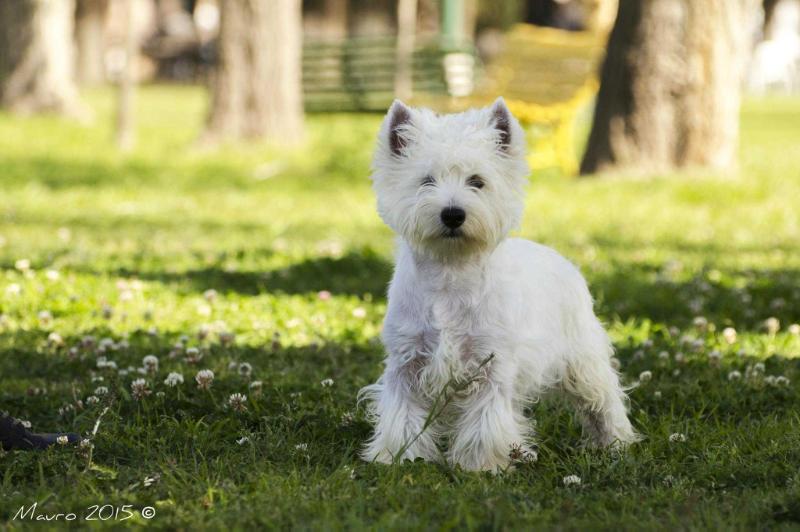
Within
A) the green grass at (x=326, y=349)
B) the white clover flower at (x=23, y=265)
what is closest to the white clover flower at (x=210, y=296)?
the green grass at (x=326, y=349)

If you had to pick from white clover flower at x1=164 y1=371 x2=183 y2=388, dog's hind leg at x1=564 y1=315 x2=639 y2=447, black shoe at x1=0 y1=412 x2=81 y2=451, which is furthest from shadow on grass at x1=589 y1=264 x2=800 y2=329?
black shoe at x1=0 y1=412 x2=81 y2=451

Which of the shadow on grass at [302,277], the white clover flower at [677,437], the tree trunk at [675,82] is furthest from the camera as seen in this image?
the tree trunk at [675,82]

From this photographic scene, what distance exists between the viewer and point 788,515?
3.76 meters

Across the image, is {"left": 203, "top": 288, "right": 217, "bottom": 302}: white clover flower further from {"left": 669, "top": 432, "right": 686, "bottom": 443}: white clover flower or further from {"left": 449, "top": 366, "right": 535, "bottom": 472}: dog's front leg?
{"left": 669, "top": 432, "right": 686, "bottom": 443}: white clover flower

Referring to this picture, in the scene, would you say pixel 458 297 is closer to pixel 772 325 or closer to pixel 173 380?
pixel 173 380

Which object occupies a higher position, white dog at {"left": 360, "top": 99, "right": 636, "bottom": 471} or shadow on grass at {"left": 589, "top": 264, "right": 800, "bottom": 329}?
white dog at {"left": 360, "top": 99, "right": 636, "bottom": 471}

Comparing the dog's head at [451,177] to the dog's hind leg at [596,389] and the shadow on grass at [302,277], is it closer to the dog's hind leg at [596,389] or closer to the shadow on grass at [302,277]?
the dog's hind leg at [596,389]

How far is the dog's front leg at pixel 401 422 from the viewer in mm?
4555

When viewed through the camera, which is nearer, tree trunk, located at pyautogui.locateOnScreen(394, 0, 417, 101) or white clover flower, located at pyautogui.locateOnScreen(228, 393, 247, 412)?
white clover flower, located at pyautogui.locateOnScreen(228, 393, 247, 412)

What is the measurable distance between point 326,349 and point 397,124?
6.99 ft

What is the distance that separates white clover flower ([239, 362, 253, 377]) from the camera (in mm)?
5634

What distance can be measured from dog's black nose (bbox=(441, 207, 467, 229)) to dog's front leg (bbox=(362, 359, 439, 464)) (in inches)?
24.5

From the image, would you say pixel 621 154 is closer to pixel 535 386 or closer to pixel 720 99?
pixel 720 99

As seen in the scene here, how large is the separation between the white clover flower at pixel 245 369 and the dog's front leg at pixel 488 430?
1.40 meters
